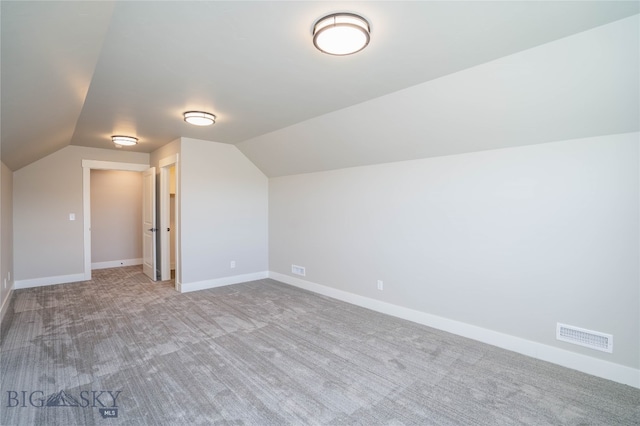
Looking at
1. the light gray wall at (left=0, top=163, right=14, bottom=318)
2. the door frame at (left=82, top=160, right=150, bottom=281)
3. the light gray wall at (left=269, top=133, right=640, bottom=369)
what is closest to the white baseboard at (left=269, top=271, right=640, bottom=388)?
the light gray wall at (left=269, top=133, right=640, bottom=369)

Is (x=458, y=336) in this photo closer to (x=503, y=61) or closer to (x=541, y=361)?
(x=541, y=361)

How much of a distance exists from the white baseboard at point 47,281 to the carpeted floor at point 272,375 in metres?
1.54

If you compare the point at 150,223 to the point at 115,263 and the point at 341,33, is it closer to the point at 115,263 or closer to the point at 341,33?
the point at 115,263

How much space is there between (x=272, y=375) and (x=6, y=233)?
14.9ft

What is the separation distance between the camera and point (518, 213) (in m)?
3.00

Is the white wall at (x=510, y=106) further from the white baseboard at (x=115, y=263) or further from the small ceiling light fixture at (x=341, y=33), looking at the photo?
the white baseboard at (x=115, y=263)

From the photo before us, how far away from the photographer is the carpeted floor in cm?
207

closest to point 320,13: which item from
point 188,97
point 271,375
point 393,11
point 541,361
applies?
point 393,11

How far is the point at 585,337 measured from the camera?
8.68 ft

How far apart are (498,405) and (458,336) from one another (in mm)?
1197

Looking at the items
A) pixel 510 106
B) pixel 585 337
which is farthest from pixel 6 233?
pixel 585 337

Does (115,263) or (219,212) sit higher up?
(219,212)

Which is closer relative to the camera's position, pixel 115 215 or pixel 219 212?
pixel 219 212

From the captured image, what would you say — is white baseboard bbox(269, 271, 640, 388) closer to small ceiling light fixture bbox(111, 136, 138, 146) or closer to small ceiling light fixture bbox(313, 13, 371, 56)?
small ceiling light fixture bbox(313, 13, 371, 56)
